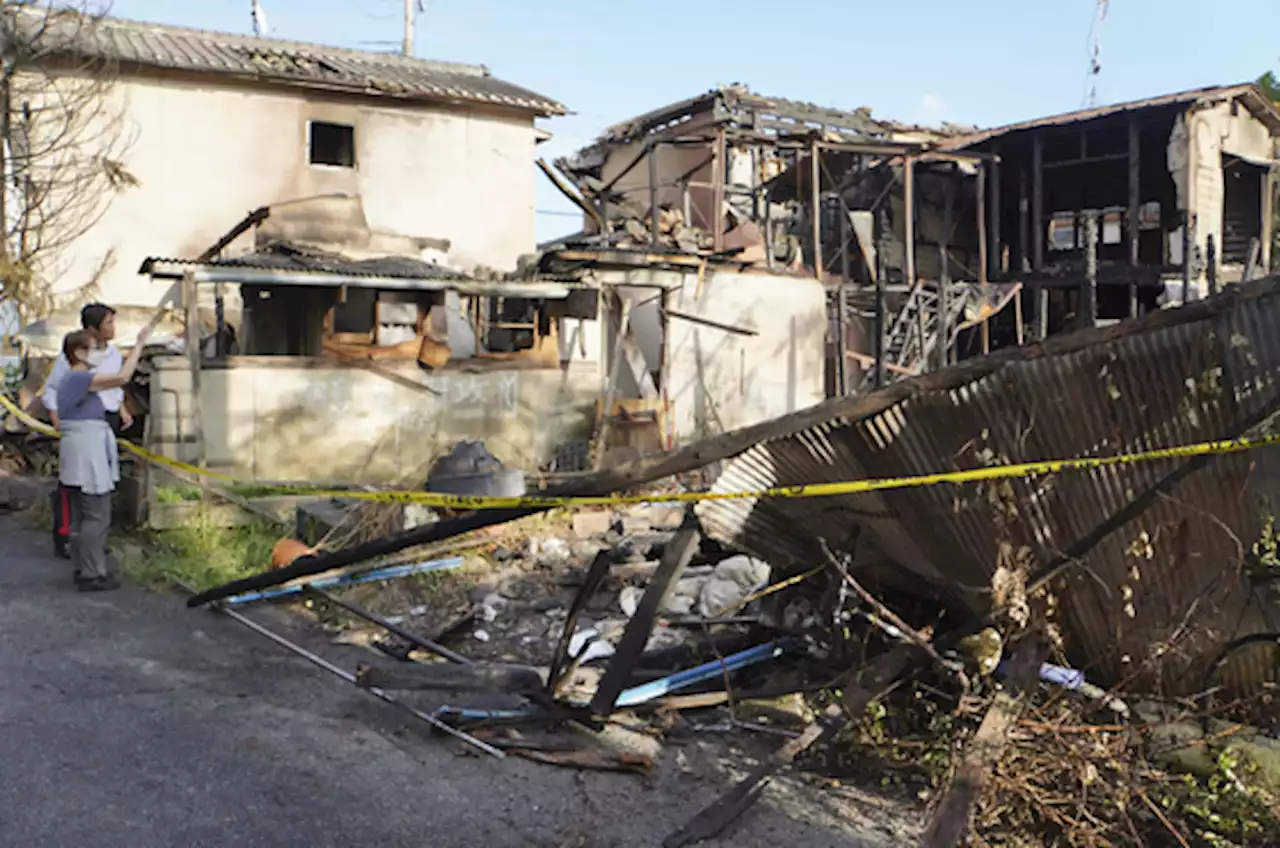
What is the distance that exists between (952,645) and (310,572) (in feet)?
10.1

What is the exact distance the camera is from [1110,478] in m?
3.49

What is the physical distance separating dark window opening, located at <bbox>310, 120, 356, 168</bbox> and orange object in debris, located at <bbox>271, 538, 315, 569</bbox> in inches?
411

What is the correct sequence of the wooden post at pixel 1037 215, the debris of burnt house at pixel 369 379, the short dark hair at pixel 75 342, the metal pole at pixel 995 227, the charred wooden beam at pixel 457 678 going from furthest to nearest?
the metal pole at pixel 995 227 → the wooden post at pixel 1037 215 → the debris of burnt house at pixel 369 379 → the short dark hair at pixel 75 342 → the charred wooden beam at pixel 457 678

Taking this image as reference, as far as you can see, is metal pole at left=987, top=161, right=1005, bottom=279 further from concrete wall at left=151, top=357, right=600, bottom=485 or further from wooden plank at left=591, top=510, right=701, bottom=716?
wooden plank at left=591, top=510, right=701, bottom=716

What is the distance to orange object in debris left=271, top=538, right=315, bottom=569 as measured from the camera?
7713 millimetres

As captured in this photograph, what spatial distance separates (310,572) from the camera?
5086 millimetres

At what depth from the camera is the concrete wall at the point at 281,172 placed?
1539cm

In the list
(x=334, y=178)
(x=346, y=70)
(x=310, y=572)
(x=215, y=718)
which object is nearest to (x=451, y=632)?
(x=310, y=572)

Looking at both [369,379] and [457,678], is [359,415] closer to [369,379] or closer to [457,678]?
[369,379]

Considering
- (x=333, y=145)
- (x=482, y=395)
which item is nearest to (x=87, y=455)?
(x=482, y=395)

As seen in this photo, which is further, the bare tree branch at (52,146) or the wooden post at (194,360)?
the bare tree branch at (52,146)

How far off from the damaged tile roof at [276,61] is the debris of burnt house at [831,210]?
8.07ft

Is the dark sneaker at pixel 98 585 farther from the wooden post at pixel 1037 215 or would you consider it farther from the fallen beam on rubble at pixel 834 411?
the wooden post at pixel 1037 215

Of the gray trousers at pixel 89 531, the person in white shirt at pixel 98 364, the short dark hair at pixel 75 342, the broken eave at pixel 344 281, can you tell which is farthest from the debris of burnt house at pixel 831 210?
the gray trousers at pixel 89 531
